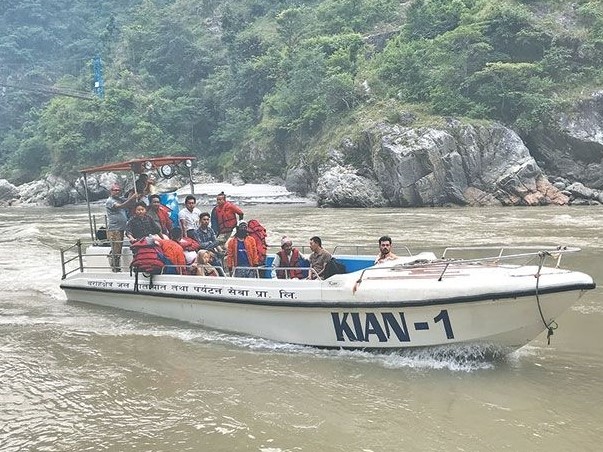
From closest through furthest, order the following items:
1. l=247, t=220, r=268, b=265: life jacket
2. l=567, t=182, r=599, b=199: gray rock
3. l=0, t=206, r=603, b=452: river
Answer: l=0, t=206, r=603, b=452: river < l=247, t=220, r=268, b=265: life jacket < l=567, t=182, r=599, b=199: gray rock

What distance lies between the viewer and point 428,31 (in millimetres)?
46594

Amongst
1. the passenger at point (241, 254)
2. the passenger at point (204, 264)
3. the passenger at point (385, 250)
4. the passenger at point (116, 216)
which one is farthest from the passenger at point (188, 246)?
the passenger at point (385, 250)

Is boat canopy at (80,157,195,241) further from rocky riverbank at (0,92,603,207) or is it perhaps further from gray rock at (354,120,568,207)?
gray rock at (354,120,568,207)

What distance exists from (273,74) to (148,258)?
163ft

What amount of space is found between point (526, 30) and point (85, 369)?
40.5 m

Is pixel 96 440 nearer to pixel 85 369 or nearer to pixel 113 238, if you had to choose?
pixel 85 369

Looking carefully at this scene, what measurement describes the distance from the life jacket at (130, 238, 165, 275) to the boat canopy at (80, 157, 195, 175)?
2075 millimetres

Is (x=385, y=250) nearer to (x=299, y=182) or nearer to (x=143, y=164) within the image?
(x=143, y=164)

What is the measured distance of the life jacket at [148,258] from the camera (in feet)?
30.6

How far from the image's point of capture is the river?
513 cm

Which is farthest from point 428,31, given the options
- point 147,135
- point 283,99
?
A: point 147,135

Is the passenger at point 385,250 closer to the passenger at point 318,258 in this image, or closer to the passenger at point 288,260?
the passenger at point 318,258

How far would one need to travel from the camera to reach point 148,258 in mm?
9367

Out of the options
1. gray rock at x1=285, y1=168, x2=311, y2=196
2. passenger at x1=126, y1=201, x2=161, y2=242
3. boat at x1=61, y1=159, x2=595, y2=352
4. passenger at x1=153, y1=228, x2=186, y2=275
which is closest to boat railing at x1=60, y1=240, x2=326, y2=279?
passenger at x1=153, y1=228, x2=186, y2=275
